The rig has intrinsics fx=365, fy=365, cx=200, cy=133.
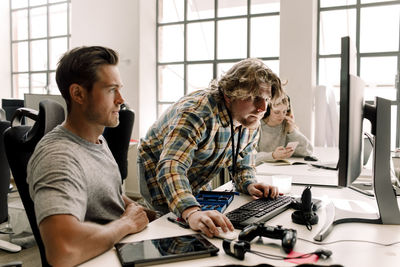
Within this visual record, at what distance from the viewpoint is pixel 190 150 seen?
131cm

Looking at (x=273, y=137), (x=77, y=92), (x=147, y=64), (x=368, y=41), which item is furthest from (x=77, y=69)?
(x=147, y=64)

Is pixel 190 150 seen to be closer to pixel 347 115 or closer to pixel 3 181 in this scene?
pixel 347 115

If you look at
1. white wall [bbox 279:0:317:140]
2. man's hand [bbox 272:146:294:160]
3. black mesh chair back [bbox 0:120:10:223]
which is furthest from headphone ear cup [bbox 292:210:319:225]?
white wall [bbox 279:0:317:140]

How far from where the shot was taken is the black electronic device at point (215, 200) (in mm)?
1312

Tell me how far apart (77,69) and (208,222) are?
623 millimetres

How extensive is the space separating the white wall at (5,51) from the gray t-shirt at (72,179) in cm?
696

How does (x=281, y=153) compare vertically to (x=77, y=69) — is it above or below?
below

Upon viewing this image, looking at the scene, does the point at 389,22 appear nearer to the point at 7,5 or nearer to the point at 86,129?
the point at 86,129

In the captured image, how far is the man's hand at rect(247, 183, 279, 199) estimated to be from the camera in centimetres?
151

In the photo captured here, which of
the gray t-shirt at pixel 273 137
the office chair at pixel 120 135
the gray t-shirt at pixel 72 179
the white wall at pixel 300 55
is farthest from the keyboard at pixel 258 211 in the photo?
the white wall at pixel 300 55

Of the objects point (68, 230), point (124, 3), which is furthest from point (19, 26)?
point (68, 230)

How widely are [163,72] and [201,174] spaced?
4.11 meters

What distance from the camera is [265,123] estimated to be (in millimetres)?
3178

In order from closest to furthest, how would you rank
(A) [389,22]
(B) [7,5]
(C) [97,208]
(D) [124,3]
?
(C) [97,208] → (A) [389,22] → (D) [124,3] → (B) [7,5]
